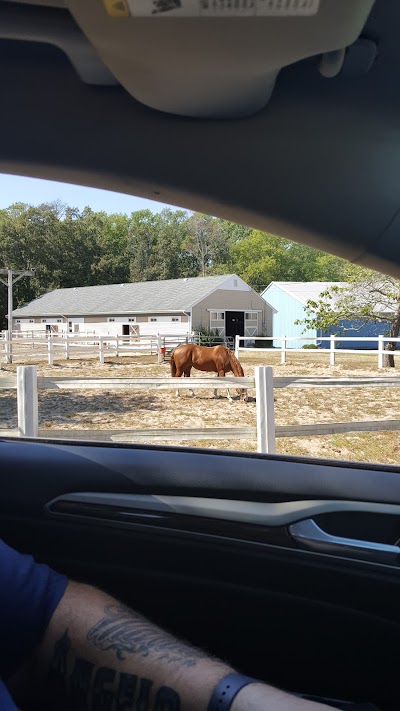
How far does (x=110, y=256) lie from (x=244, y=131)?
154ft

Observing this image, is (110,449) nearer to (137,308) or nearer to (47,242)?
(137,308)

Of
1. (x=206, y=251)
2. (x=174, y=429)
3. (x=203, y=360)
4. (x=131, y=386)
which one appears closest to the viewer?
(x=174, y=429)

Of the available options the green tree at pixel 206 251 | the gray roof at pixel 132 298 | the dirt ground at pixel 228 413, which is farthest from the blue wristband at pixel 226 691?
the green tree at pixel 206 251

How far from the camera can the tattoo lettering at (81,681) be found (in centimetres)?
118

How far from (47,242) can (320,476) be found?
153 feet

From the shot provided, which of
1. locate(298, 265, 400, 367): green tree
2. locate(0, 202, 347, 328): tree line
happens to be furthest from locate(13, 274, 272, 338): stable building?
locate(298, 265, 400, 367): green tree

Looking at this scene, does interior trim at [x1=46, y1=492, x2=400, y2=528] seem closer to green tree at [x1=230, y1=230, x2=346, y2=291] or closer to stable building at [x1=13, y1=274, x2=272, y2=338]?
stable building at [x1=13, y1=274, x2=272, y2=338]

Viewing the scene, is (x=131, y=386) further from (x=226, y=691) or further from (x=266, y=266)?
(x=266, y=266)

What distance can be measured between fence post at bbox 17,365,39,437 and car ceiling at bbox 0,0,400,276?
3178 mm

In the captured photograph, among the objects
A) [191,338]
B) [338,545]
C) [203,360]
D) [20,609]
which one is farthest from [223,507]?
[191,338]

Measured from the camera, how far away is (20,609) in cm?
122

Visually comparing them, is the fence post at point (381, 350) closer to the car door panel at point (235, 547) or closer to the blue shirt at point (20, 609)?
the car door panel at point (235, 547)

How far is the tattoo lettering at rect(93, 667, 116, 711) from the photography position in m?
1.14

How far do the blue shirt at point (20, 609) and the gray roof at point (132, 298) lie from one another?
26629mm
